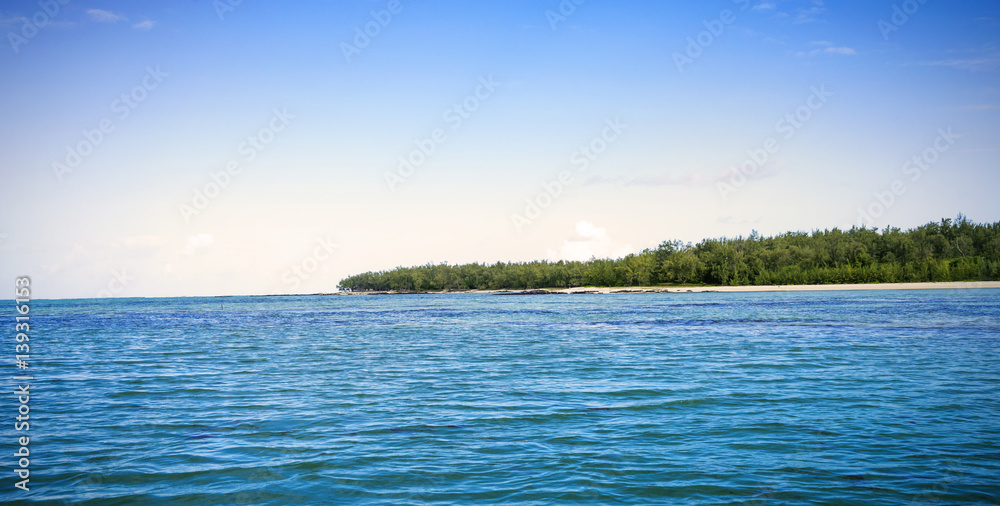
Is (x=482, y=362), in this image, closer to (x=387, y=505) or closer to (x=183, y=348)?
(x=387, y=505)

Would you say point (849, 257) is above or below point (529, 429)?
above

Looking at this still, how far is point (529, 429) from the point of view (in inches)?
512

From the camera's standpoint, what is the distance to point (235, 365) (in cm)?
2555

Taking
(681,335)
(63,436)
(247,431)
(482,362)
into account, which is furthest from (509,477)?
(681,335)

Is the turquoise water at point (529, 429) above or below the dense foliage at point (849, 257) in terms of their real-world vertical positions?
below

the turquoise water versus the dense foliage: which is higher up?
the dense foliage

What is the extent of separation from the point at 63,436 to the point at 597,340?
2599 centimetres

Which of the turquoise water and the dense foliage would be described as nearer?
the turquoise water

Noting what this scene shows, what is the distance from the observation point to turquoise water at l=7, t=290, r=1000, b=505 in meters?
9.50

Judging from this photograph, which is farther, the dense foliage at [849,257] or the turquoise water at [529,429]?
the dense foliage at [849,257]

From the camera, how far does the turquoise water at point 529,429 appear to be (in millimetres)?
9500

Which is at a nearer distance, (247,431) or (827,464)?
(827,464)

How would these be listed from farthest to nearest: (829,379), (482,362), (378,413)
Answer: (482,362), (829,379), (378,413)

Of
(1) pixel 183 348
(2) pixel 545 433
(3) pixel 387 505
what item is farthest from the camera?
(1) pixel 183 348
